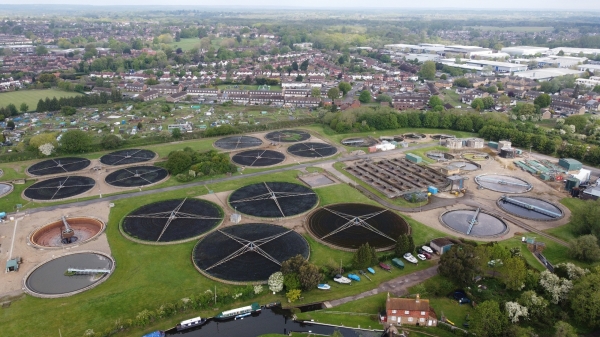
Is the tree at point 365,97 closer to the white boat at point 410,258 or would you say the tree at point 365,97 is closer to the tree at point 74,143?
the tree at point 74,143

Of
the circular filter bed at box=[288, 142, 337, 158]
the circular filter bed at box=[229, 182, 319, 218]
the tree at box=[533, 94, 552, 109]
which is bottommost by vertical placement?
the circular filter bed at box=[229, 182, 319, 218]

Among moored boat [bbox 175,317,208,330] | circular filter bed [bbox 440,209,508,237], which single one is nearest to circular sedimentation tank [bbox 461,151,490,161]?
circular filter bed [bbox 440,209,508,237]

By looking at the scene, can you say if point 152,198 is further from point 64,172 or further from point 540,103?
point 540,103

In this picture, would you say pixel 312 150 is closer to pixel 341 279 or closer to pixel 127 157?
pixel 127 157

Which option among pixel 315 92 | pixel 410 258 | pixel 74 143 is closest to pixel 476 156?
pixel 410 258

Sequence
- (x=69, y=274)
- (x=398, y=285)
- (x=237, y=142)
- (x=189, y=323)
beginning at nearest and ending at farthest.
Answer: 1. (x=189, y=323)
2. (x=398, y=285)
3. (x=69, y=274)
4. (x=237, y=142)

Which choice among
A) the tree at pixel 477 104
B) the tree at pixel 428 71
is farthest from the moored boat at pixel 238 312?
the tree at pixel 428 71

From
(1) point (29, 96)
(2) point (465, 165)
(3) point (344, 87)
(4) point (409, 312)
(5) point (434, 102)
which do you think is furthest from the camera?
(3) point (344, 87)

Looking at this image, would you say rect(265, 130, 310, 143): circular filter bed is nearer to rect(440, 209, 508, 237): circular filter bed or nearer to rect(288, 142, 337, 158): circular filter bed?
rect(288, 142, 337, 158): circular filter bed
